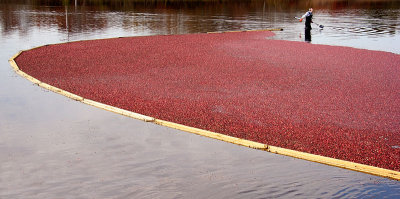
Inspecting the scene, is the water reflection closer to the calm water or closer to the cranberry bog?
the cranberry bog

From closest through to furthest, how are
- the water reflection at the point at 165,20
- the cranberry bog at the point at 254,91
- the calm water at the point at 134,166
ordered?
the calm water at the point at 134,166 → the cranberry bog at the point at 254,91 → the water reflection at the point at 165,20

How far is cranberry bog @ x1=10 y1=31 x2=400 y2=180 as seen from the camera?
19.6 ft

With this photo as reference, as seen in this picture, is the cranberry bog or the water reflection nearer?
the cranberry bog

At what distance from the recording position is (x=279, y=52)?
1439 centimetres

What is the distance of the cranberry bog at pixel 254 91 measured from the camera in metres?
5.97

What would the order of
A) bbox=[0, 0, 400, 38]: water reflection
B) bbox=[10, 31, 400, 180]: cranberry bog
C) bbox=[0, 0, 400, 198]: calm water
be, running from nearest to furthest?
1. bbox=[0, 0, 400, 198]: calm water
2. bbox=[10, 31, 400, 180]: cranberry bog
3. bbox=[0, 0, 400, 38]: water reflection

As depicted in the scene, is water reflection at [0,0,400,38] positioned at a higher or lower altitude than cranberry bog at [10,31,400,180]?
higher

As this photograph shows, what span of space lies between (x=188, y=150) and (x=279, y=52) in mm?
9586

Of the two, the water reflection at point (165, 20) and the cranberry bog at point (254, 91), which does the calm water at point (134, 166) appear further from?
the water reflection at point (165, 20)

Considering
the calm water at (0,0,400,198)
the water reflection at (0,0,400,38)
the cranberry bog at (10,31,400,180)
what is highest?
the water reflection at (0,0,400,38)

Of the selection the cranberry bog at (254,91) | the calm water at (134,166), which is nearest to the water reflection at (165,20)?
the cranberry bog at (254,91)

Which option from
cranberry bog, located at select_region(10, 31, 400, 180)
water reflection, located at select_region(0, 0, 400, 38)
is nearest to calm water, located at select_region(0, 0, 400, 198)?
cranberry bog, located at select_region(10, 31, 400, 180)

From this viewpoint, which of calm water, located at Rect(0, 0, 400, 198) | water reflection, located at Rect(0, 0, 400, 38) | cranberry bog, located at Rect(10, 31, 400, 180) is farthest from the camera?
water reflection, located at Rect(0, 0, 400, 38)

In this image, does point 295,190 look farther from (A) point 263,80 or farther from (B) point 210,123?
(A) point 263,80
